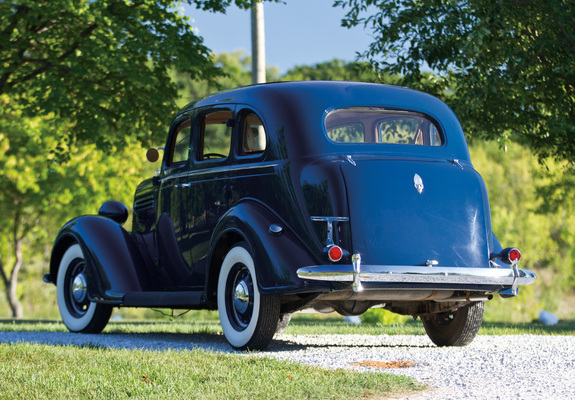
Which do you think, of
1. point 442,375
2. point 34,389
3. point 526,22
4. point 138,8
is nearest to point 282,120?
point 442,375

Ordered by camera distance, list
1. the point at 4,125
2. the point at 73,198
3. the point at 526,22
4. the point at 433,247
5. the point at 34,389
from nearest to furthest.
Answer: the point at 34,389
the point at 433,247
the point at 526,22
the point at 4,125
the point at 73,198

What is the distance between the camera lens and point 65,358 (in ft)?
20.4

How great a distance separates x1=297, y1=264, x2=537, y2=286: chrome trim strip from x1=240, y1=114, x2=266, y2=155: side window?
5.53 ft

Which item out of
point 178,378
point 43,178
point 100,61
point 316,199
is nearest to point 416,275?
point 316,199

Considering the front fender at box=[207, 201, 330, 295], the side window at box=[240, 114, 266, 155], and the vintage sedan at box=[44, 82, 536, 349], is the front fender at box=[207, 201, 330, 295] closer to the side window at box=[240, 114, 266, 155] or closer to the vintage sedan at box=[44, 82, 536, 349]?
the vintage sedan at box=[44, 82, 536, 349]

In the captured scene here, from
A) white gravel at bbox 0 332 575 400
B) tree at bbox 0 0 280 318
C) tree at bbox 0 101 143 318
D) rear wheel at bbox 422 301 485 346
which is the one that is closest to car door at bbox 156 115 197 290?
white gravel at bbox 0 332 575 400

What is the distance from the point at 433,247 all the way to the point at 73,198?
21.0 metres

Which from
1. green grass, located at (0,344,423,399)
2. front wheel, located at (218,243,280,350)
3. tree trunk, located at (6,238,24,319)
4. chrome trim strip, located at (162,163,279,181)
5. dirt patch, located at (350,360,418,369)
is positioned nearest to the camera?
green grass, located at (0,344,423,399)

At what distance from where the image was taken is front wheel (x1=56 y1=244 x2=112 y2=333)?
890 centimetres

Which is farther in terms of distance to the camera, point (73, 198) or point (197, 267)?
point (73, 198)

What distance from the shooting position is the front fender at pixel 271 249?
6.19 metres

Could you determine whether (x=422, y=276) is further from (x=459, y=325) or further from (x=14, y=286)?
(x=14, y=286)

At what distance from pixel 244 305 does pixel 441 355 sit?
1.72 metres

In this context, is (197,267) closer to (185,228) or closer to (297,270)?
(185,228)
